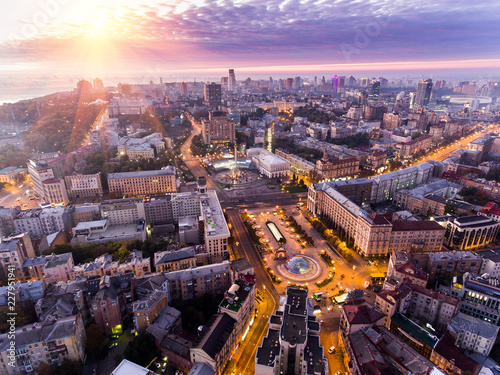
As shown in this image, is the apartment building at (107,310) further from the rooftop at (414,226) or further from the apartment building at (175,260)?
the rooftop at (414,226)

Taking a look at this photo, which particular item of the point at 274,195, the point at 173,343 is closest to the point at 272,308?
the point at 173,343

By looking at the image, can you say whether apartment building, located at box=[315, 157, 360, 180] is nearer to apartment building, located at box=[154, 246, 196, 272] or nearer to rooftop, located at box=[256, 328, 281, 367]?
apartment building, located at box=[154, 246, 196, 272]

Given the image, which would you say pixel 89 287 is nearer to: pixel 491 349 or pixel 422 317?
pixel 422 317

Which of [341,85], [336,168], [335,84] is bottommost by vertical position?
[336,168]

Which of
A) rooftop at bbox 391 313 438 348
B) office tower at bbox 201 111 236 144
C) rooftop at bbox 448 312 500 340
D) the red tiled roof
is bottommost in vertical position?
rooftop at bbox 391 313 438 348

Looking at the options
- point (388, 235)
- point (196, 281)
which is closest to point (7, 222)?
point (196, 281)

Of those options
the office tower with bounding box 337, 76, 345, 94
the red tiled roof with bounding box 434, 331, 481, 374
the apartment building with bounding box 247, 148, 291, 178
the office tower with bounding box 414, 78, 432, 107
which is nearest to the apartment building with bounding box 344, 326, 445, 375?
the red tiled roof with bounding box 434, 331, 481, 374

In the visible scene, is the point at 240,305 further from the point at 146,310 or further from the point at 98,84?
the point at 98,84
